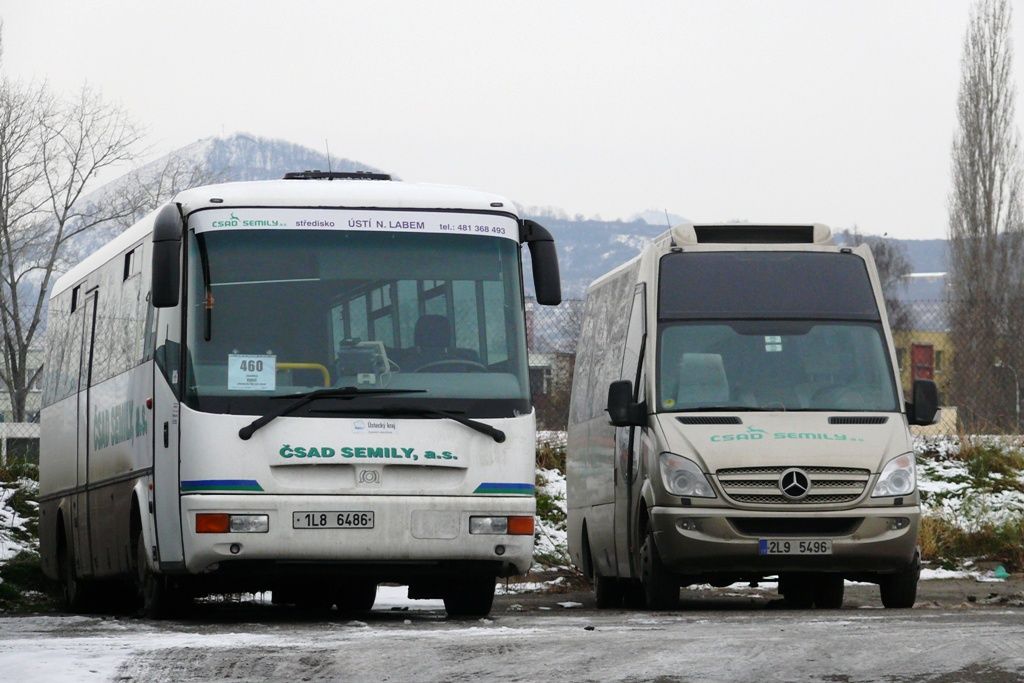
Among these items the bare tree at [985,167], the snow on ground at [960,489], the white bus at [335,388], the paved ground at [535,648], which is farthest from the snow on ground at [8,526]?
the bare tree at [985,167]

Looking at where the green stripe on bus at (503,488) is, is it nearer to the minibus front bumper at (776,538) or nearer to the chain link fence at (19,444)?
the minibus front bumper at (776,538)

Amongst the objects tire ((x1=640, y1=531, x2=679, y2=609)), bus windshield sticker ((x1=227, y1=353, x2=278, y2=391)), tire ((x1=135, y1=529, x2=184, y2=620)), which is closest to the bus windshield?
bus windshield sticker ((x1=227, y1=353, x2=278, y2=391))

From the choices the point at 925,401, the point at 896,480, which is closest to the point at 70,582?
the point at 896,480

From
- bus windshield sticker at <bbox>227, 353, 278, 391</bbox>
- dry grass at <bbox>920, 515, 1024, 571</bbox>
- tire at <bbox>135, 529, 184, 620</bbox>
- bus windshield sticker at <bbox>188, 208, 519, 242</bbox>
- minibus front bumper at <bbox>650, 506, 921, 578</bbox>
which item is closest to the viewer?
bus windshield sticker at <bbox>227, 353, 278, 391</bbox>

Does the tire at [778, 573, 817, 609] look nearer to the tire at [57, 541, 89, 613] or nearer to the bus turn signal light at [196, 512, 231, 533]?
the bus turn signal light at [196, 512, 231, 533]

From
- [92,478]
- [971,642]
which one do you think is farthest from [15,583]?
[971,642]

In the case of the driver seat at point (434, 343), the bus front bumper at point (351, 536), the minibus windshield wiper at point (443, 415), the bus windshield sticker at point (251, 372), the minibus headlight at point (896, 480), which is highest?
the driver seat at point (434, 343)

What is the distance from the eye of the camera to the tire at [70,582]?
17.5 meters

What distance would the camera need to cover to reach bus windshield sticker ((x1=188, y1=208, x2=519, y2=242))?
1358 centimetres

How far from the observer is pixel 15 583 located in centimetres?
1967

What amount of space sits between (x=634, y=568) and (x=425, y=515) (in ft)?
10.9

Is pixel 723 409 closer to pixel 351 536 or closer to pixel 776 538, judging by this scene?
pixel 776 538

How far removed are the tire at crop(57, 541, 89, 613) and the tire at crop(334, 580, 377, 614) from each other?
258 cm

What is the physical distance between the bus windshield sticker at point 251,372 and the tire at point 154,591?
1563 millimetres
